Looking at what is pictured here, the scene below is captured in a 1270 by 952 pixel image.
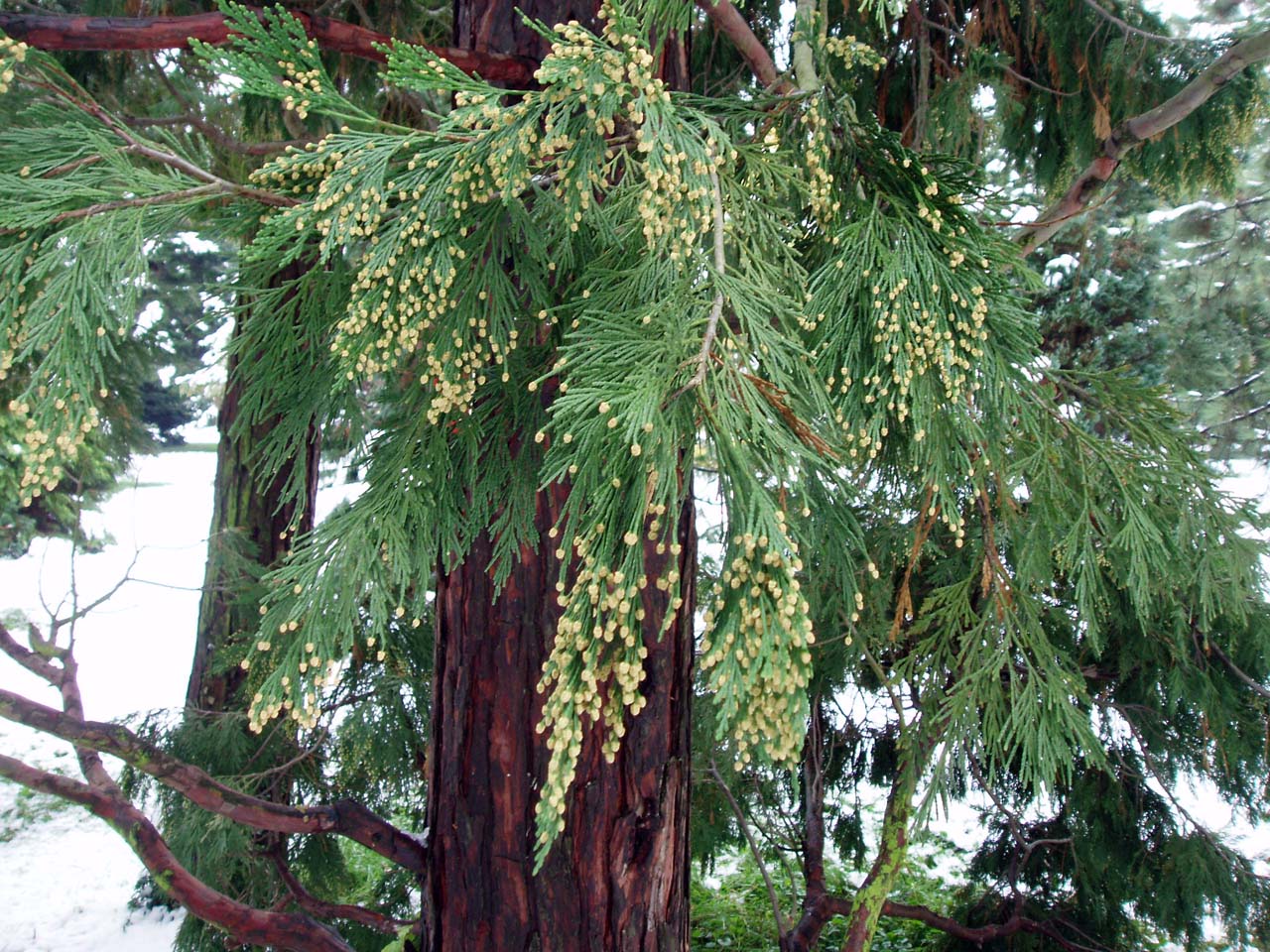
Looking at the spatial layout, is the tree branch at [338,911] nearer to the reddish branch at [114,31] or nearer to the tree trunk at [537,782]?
the tree trunk at [537,782]

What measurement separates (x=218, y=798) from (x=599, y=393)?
1.93 meters

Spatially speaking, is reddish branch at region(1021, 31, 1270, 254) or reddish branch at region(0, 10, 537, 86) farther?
reddish branch at region(1021, 31, 1270, 254)

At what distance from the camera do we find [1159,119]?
2.72 m

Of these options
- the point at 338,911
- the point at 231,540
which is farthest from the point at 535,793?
the point at 231,540

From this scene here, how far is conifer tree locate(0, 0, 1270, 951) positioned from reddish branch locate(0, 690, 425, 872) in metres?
0.01

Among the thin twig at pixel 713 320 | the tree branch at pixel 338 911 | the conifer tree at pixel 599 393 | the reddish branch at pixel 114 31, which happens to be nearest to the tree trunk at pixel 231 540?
the tree branch at pixel 338 911

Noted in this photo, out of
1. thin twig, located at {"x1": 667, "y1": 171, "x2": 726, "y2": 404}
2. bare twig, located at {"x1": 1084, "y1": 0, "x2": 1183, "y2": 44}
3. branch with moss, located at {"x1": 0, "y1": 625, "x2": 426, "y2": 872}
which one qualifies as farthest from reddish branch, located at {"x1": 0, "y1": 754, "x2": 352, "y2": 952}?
bare twig, located at {"x1": 1084, "y1": 0, "x2": 1183, "y2": 44}

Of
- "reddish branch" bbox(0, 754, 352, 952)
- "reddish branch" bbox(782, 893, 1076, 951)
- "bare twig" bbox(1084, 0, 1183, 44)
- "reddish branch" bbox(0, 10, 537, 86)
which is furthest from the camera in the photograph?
"reddish branch" bbox(782, 893, 1076, 951)

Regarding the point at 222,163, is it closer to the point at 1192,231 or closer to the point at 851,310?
the point at 851,310

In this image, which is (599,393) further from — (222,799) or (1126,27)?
(1126,27)

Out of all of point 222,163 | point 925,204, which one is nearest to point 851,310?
point 925,204

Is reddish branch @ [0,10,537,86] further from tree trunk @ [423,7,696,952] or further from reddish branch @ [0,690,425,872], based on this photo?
reddish branch @ [0,690,425,872]

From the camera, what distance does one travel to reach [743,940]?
18.1ft

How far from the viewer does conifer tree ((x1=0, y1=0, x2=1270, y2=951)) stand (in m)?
1.43
